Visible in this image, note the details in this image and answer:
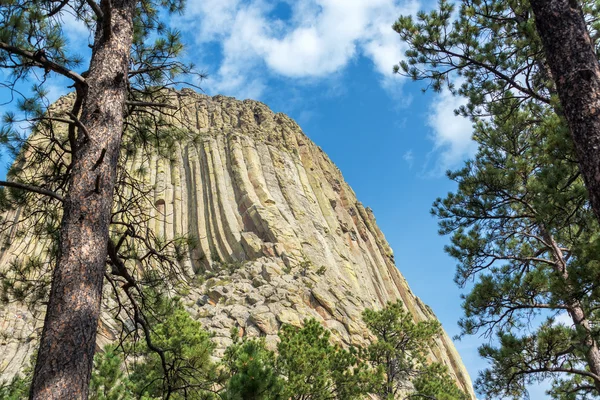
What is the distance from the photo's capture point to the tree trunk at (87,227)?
3.55 m

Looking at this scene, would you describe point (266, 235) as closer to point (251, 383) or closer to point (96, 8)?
point (251, 383)

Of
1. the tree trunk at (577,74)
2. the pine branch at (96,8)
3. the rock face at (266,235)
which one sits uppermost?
the rock face at (266,235)

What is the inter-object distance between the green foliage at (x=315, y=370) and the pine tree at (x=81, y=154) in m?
10.8

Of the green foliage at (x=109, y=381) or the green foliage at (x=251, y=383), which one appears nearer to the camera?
Answer: the green foliage at (x=251, y=383)

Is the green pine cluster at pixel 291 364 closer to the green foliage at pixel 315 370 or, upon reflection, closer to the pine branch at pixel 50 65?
the green foliage at pixel 315 370

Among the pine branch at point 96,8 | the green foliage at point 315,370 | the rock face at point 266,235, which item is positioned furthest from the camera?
the rock face at point 266,235

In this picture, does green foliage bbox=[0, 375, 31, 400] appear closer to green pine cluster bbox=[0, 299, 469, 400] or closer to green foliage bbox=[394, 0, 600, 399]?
green pine cluster bbox=[0, 299, 469, 400]

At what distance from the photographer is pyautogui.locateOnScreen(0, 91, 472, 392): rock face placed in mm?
27297

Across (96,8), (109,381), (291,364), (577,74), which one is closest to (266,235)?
(291,364)

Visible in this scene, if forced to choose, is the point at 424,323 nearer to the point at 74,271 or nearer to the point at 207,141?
the point at 74,271

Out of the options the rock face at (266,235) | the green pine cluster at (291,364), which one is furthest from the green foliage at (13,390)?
the rock face at (266,235)

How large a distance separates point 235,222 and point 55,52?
3313 centimetres

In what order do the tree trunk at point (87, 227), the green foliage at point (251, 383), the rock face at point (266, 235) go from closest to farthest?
the tree trunk at point (87, 227)
the green foliage at point (251, 383)
the rock face at point (266, 235)

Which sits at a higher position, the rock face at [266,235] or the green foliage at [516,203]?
the rock face at [266,235]
